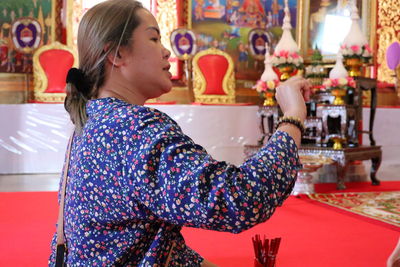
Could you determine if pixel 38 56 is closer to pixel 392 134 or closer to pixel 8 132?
pixel 8 132

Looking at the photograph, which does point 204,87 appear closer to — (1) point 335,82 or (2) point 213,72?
(2) point 213,72

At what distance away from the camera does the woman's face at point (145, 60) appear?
114 centimetres

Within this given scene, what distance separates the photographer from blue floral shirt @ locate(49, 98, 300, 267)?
2.92ft

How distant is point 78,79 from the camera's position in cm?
118

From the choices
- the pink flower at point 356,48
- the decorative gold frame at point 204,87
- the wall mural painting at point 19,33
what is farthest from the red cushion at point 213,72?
the pink flower at point 356,48

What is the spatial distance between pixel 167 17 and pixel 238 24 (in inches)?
45.9

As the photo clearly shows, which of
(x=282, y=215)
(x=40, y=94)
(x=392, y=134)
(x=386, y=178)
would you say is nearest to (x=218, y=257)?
(x=282, y=215)

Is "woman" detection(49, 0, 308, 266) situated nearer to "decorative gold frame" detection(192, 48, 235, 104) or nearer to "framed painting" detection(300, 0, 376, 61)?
"decorative gold frame" detection(192, 48, 235, 104)

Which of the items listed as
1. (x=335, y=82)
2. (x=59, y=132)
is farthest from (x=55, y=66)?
(x=335, y=82)

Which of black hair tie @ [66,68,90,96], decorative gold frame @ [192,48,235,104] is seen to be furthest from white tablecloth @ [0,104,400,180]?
black hair tie @ [66,68,90,96]

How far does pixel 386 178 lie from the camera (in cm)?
537

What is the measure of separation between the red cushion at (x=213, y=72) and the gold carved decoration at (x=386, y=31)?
286 cm

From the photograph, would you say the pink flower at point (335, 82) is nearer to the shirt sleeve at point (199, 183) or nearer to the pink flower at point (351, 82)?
the pink flower at point (351, 82)

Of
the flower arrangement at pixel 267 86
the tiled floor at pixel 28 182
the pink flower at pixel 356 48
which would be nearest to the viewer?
the tiled floor at pixel 28 182
